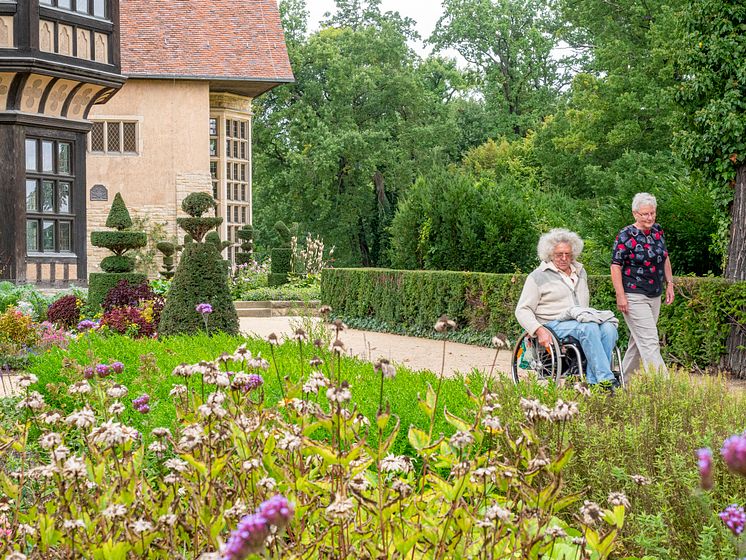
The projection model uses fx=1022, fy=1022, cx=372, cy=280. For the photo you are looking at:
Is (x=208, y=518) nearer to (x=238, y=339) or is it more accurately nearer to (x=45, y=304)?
(x=238, y=339)

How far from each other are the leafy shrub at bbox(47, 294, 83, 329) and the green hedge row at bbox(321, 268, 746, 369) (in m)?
4.44

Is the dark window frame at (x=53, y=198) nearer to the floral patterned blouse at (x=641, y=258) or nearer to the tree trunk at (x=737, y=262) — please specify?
the tree trunk at (x=737, y=262)

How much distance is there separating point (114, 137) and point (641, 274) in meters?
17.6

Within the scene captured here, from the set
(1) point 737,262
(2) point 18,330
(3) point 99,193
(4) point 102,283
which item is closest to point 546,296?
(1) point 737,262

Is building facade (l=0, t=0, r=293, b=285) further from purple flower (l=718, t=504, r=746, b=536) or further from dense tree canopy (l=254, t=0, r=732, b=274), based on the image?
purple flower (l=718, t=504, r=746, b=536)

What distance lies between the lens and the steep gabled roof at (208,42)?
23.2 m

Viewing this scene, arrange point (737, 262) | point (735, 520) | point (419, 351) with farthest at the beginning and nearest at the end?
point (419, 351) < point (737, 262) < point (735, 520)

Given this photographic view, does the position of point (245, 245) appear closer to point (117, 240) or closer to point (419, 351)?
point (117, 240)

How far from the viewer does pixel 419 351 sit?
12742 millimetres

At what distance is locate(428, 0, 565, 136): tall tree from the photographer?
38781 mm

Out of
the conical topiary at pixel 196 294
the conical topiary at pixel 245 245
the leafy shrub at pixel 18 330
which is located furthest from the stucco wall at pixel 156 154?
the conical topiary at pixel 196 294

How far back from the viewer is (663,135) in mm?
26641

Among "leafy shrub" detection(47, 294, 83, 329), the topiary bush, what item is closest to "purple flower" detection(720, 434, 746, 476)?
"leafy shrub" detection(47, 294, 83, 329)

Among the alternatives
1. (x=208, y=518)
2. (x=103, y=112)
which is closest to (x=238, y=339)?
(x=208, y=518)
